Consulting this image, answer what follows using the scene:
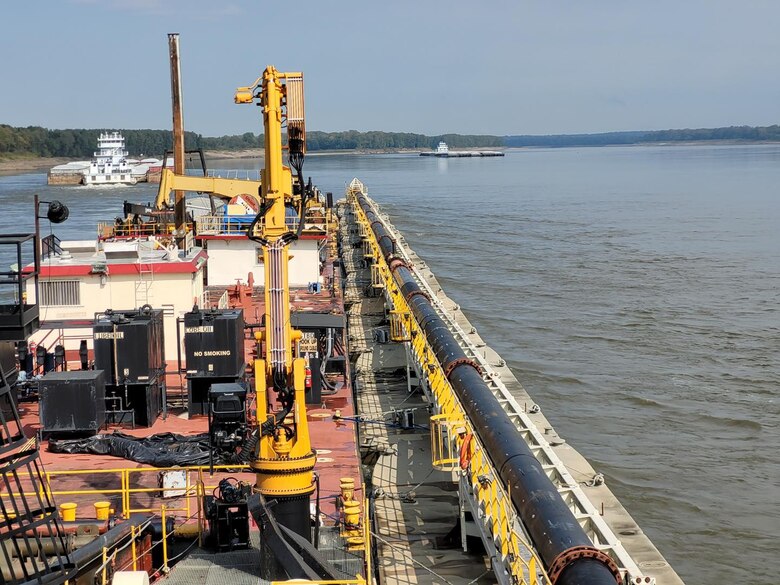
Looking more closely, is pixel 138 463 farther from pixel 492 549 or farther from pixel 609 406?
pixel 609 406

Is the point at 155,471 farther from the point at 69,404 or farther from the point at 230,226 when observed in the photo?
the point at 230,226

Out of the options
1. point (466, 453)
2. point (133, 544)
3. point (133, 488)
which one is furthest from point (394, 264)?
point (133, 544)

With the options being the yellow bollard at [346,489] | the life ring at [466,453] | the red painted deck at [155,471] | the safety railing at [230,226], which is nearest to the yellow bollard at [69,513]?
the red painted deck at [155,471]

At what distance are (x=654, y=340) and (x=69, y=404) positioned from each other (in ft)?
80.8

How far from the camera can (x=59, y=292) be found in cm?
2514

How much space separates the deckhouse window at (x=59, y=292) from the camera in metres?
25.1

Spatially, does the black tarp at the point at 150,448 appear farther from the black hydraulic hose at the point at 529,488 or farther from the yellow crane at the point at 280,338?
the yellow crane at the point at 280,338

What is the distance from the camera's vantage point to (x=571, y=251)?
6278 cm

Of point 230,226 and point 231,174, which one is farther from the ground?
point 231,174

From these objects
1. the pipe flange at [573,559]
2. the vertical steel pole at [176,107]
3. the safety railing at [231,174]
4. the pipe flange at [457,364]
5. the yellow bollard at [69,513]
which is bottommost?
the yellow bollard at [69,513]

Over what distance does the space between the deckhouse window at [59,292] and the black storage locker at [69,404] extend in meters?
6.99

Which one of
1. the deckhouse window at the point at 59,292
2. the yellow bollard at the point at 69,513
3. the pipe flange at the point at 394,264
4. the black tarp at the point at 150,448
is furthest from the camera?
the pipe flange at the point at 394,264

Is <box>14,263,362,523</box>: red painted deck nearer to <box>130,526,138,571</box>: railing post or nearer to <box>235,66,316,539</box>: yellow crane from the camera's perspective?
<box>130,526,138,571</box>: railing post

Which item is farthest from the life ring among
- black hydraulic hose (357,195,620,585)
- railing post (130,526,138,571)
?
railing post (130,526,138,571)
